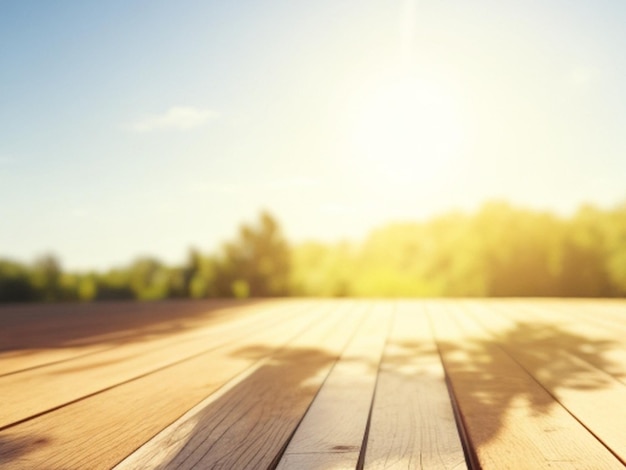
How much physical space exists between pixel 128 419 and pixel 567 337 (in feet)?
7.22

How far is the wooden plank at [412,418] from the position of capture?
3.05ft

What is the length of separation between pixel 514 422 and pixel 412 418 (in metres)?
0.22

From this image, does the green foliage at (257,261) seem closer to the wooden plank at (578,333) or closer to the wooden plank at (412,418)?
the wooden plank at (578,333)

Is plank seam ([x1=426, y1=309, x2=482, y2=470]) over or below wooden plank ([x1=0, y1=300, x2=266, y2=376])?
below

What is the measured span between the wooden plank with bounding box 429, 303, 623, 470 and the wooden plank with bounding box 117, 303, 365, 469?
1.24 feet

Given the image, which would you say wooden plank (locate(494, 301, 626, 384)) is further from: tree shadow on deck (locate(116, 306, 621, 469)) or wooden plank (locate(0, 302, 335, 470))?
wooden plank (locate(0, 302, 335, 470))

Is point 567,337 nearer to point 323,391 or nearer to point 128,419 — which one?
point 323,391

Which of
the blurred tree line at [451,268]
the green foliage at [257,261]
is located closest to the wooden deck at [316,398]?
the blurred tree line at [451,268]

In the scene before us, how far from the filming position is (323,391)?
148 centimetres

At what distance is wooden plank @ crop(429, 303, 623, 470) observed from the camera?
0.94m

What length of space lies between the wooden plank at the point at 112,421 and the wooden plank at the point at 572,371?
35.6 inches

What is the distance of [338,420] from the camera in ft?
3.84

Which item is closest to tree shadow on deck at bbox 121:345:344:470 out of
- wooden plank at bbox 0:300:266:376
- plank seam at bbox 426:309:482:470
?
plank seam at bbox 426:309:482:470

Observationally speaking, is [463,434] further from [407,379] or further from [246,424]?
[407,379]
